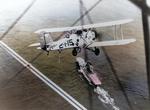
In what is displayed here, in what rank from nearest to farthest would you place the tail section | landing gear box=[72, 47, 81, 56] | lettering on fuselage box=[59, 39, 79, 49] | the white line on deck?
1. the white line on deck
2. the tail section
3. lettering on fuselage box=[59, 39, 79, 49]
4. landing gear box=[72, 47, 81, 56]

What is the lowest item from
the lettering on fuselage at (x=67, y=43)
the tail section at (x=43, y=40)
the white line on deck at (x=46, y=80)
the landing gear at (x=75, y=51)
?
the white line on deck at (x=46, y=80)

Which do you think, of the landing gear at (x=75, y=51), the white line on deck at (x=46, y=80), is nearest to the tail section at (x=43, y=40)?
the white line on deck at (x=46, y=80)

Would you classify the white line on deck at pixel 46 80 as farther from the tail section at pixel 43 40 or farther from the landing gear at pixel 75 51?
the landing gear at pixel 75 51

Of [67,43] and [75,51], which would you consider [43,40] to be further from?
[75,51]

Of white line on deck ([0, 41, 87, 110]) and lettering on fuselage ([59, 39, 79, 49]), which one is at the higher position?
lettering on fuselage ([59, 39, 79, 49])

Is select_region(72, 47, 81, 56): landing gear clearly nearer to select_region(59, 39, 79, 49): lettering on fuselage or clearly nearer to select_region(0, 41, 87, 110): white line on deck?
select_region(59, 39, 79, 49): lettering on fuselage

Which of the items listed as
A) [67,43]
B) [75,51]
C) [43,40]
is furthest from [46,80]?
[75,51]

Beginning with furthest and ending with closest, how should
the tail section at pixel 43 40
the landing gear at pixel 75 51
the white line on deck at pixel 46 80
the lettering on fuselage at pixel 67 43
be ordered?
1. the landing gear at pixel 75 51
2. the lettering on fuselage at pixel 67 43
3. the tail section at pixel 43 40
4. the white line on deck at pixel 46 80

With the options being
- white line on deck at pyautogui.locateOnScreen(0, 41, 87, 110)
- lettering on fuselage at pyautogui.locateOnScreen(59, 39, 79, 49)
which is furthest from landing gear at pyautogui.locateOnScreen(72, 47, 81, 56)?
white line on deck at pyautogui.locateOnScreen(0, 41, 87, 110)

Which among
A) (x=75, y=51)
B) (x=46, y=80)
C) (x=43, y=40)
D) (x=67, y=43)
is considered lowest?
(x=46, y=80)

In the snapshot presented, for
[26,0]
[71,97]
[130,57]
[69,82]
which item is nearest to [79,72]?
[69,82]

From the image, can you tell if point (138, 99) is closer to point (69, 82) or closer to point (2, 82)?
point (69, 82)
